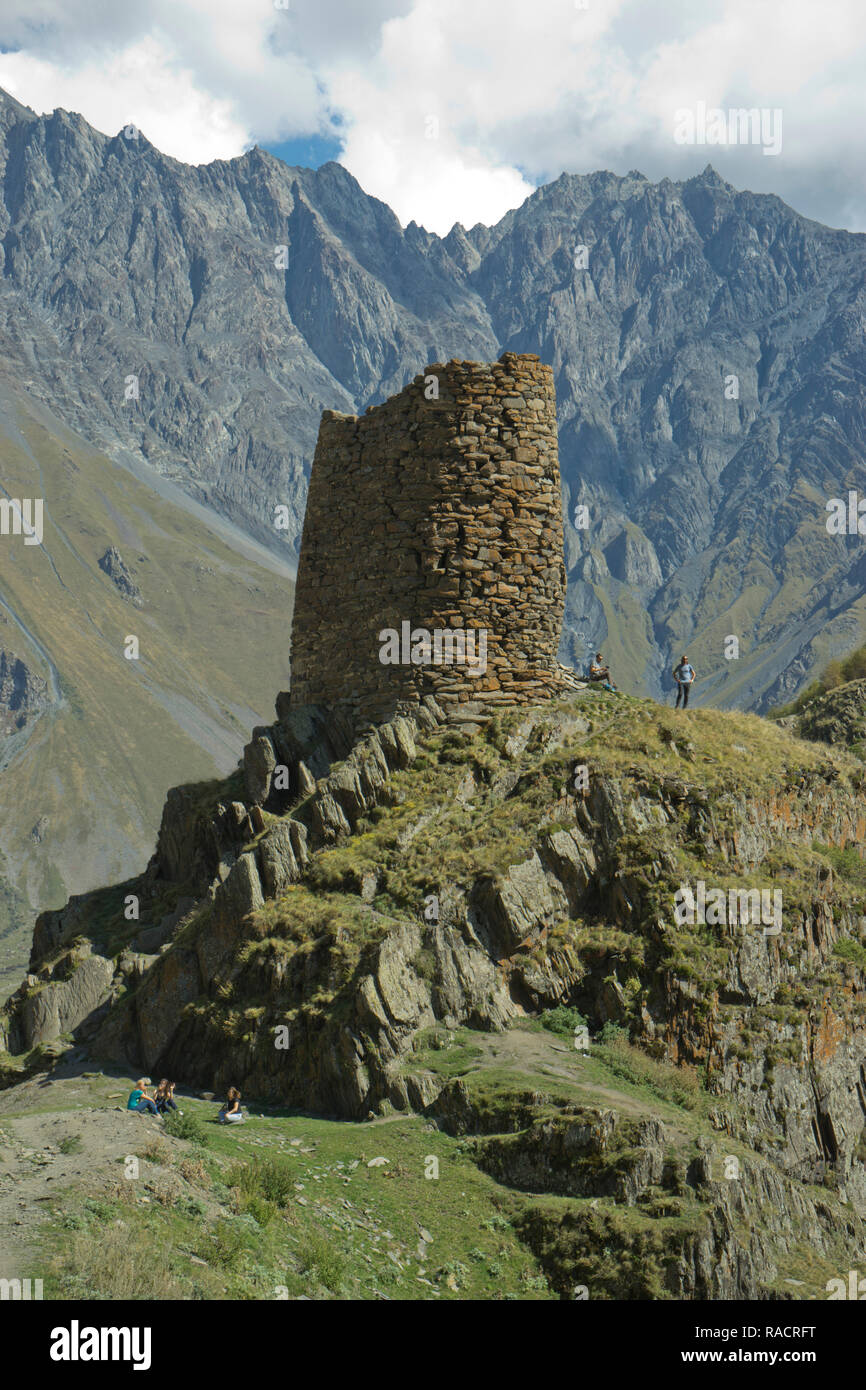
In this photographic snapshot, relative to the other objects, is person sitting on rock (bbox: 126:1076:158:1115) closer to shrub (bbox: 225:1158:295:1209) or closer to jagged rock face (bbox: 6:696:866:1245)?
jagged rock face (bbox: 6:696:866:1245)

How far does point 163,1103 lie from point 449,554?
1067 cm

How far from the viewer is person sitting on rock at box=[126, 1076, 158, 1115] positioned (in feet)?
54.5

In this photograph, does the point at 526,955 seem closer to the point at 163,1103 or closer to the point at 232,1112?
the point at 232,1112

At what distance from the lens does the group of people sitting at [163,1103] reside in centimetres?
1669

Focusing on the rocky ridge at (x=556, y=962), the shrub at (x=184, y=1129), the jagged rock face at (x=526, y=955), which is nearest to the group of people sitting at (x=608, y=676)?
the rocky ridge at (x=556, y=962)

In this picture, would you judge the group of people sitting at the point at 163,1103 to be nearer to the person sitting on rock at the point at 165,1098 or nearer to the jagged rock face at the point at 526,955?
the person sitting on rock at the point at 165,1098

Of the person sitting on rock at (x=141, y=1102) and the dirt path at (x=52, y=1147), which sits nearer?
the dirt path at (x=52, y=1147)

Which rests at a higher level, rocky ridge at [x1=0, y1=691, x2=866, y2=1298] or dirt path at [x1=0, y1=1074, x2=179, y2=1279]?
rocky ridge at [x1=0, y1=691, x2=866, y2=1298]

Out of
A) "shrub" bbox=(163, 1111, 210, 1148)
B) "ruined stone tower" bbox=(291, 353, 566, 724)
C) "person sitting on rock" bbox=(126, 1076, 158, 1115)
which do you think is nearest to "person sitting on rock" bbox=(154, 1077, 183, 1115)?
"person sitting on rock" bbox=(126, 1076, 158, 1115)

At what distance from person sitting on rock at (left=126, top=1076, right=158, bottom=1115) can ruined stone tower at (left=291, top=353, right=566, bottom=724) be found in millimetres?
8134

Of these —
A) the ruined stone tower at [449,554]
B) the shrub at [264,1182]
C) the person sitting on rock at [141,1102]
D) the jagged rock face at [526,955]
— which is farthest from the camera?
the ruined stone tower at [449,554]

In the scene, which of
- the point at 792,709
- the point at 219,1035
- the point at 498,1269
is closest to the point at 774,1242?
the point at 498,1269

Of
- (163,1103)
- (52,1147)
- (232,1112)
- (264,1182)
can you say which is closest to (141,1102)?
(163,1103)

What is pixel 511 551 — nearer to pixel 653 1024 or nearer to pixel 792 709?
pixel 653 1024
